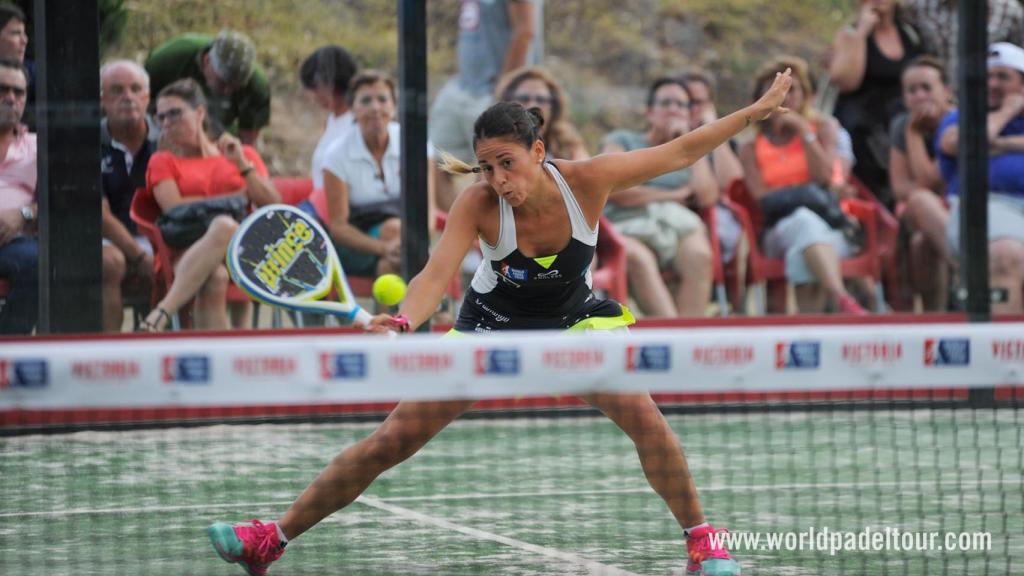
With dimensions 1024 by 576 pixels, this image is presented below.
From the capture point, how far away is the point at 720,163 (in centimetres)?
993

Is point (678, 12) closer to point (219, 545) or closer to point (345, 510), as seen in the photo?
point (345, 510)

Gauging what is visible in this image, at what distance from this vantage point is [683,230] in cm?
974

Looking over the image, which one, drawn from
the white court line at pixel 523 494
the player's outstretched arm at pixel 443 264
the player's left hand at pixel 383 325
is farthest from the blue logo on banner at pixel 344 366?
the white court line at pixel 523 494

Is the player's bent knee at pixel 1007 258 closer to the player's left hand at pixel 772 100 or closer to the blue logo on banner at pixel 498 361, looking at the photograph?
the player's left hand at pixel 772 100

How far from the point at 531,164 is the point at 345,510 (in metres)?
2.01

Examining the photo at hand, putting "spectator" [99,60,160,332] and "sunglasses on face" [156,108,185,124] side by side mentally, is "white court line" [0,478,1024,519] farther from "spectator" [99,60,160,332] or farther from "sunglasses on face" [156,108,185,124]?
"sunglasses on face" [156,108,185,124]

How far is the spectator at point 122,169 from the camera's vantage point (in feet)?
27.4

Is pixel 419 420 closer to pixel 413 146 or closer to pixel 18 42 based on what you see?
pixel 413 146

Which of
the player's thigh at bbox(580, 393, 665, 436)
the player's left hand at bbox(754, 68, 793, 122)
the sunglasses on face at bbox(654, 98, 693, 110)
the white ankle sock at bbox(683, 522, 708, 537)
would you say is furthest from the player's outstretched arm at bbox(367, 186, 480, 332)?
the sunglasses on face at bbox(654, 98, 693, 110)

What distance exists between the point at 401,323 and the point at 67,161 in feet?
13.8

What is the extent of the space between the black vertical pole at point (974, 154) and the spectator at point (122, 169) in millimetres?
4822

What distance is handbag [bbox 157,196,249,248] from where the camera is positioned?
27.9ft

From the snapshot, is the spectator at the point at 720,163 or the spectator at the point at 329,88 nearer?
the spectator at the point at 329,88

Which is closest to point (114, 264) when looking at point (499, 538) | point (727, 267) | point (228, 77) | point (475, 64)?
point (228, 77)
